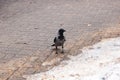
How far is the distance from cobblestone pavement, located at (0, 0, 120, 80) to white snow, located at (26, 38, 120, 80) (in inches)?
19.1

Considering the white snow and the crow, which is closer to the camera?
the white snow

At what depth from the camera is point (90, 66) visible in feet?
23.0

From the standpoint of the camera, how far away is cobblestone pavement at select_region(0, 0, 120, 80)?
771 centimetres

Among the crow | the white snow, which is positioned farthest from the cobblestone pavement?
the white snow

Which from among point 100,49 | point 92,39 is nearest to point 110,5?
point 92,39

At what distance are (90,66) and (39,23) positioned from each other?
3.90m

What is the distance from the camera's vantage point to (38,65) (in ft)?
23.9

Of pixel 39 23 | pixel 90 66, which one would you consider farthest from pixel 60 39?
pixel 39 23

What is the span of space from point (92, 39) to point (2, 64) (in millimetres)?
2454

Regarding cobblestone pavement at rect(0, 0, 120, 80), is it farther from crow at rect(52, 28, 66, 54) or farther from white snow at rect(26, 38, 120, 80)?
white snow at rect(26, 38, 120, 80)

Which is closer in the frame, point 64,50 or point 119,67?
point 119,67

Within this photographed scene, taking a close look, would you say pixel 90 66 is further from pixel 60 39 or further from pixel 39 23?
pixel 39 23

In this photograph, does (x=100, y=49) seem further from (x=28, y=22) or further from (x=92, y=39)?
(x=28, y=22)

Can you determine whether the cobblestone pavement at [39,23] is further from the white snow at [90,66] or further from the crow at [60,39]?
the white snow at [90,66]
